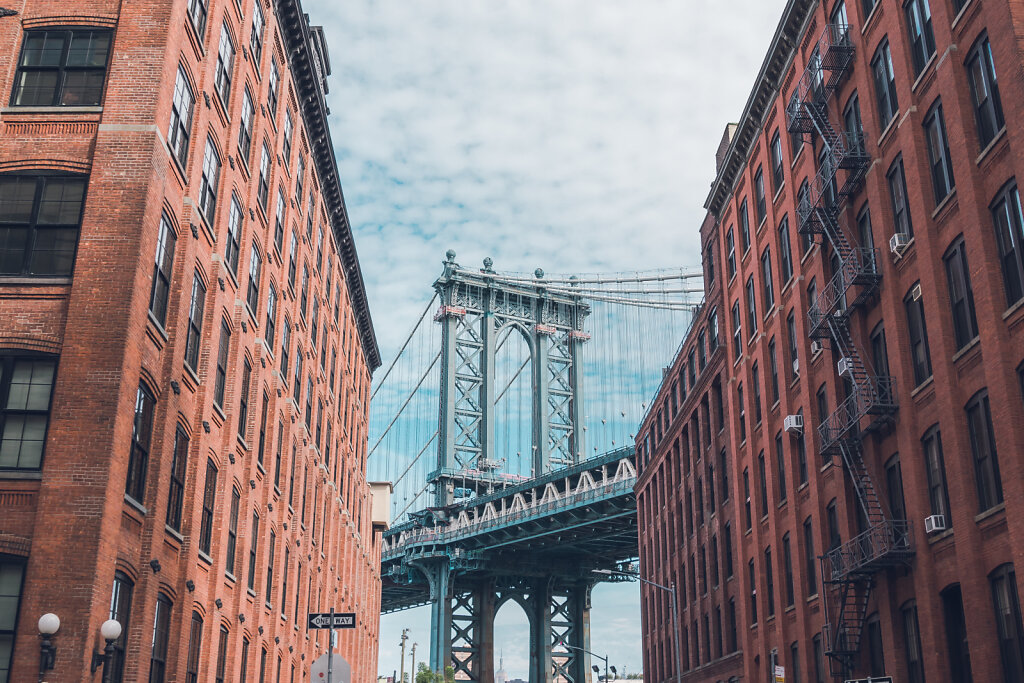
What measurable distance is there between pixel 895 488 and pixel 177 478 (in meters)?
19.7

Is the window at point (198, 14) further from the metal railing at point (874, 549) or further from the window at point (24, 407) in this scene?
the metal railing at point (874, 549)

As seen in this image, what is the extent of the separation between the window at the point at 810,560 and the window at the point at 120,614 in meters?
23.2

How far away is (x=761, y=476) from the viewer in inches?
1784

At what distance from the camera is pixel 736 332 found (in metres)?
50.1

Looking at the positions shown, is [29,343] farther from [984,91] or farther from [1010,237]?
[984,91]

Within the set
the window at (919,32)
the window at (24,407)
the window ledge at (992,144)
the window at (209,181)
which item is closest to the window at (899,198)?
the window at (919,32)

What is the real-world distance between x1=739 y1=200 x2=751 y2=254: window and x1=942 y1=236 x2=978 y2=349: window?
2002 centimetres

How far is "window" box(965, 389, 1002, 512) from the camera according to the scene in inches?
988

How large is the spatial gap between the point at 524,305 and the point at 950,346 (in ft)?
346

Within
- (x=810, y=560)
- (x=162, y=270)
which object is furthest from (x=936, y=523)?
(x=162, y=270)

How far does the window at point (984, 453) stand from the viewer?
2509cm

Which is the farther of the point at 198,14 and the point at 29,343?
the point at 198,14

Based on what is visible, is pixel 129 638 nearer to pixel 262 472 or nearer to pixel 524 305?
pixel 262 472

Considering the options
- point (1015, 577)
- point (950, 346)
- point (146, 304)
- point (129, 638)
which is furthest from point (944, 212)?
point (129, 638)
